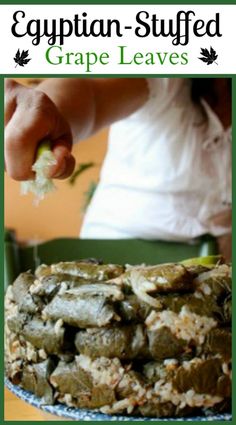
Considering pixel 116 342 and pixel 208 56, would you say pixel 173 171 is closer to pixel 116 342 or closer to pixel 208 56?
pixel 208 56

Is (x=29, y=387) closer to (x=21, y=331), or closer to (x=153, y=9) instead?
(x=21, y=331)

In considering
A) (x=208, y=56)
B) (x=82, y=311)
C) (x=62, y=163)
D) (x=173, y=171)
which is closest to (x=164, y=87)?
→ (x=173, y=171)

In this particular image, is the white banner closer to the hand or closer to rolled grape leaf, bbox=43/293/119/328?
the hand

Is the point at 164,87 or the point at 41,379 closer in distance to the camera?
the point at 41,379

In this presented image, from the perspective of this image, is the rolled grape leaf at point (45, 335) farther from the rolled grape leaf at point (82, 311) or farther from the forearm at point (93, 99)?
the forearm at point (93, 99)

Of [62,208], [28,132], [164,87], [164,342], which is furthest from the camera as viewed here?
[62,208]

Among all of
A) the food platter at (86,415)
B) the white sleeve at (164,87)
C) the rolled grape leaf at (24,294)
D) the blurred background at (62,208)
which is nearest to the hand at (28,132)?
the rolled grape leaf at (24,294)
